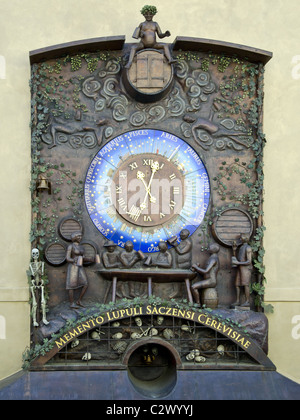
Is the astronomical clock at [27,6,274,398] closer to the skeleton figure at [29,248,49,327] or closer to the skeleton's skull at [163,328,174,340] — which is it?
the skeleton figure at [29,248,49,327]

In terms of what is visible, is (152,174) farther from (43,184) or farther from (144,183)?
(43,184)

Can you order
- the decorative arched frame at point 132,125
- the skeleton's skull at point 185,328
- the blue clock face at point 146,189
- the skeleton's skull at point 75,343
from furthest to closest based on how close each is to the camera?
1. the blue clock face at point 146,189
2. the decorative arched frame at point 132,125
3. the skeleton's skull at point 185,328
4. the skeleton's skull at point 75,343

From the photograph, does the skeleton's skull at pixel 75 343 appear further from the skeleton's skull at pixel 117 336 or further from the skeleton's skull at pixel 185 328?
the skeleton's skull at pixel 185 328

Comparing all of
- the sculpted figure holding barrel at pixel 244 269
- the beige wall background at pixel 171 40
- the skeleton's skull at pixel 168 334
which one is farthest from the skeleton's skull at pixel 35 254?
the sculpted figure holding barrel at pixel 244 269

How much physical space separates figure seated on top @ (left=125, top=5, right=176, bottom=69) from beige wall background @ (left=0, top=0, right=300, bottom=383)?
0.46 m

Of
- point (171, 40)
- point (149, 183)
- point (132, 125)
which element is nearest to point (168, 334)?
point (149, 183)

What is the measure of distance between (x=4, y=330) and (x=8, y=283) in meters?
0.68

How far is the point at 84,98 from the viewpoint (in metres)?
9.55

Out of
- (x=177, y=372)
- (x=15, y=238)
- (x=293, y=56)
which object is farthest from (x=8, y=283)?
(x=293, y=56)

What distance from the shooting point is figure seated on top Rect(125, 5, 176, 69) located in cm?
927

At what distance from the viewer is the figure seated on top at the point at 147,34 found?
9.27 metres

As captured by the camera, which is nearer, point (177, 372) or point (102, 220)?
point (177, 372)

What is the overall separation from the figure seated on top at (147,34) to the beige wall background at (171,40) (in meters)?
0.46
